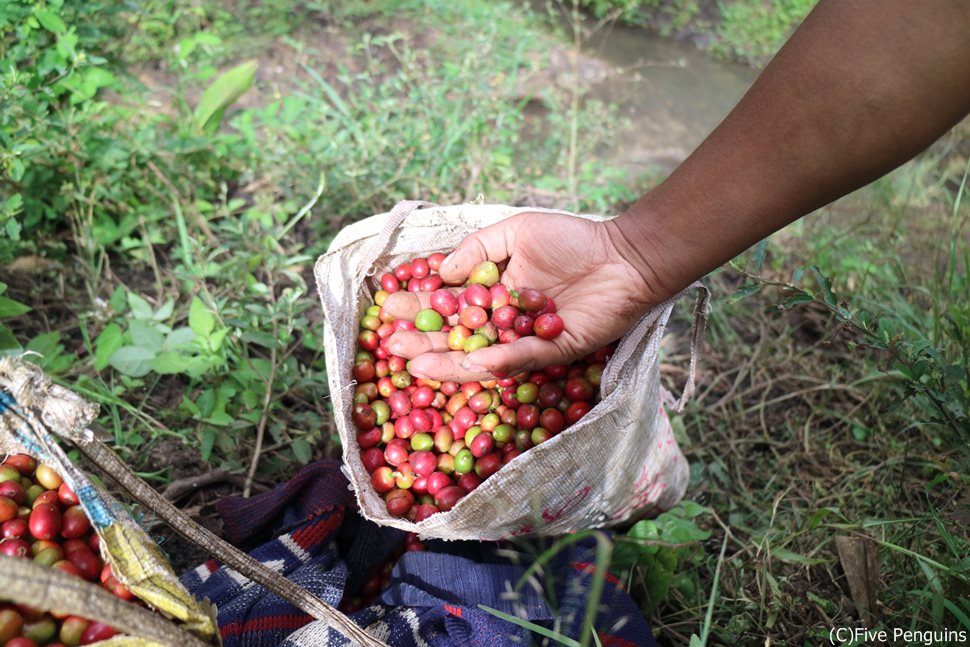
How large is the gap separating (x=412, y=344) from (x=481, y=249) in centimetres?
42

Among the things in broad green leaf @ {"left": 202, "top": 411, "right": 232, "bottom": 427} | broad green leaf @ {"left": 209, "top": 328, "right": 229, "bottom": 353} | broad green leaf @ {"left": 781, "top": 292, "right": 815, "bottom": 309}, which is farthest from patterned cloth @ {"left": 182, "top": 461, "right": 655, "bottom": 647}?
broad green leaf @ {"left": 781, "top": 292, "right": 815, "bottom": 309}

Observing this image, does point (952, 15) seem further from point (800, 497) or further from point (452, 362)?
point (800, 497)

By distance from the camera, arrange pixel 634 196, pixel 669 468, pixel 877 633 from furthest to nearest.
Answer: pixel 634 196
pixel 669 468
pixel 877 633

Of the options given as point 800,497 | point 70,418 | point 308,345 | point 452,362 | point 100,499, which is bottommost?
point 800,497

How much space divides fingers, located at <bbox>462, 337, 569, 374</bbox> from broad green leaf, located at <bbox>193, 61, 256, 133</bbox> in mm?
2310

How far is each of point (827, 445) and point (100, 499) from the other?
8.66 feet

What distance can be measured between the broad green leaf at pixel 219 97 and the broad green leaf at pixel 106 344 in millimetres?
1359

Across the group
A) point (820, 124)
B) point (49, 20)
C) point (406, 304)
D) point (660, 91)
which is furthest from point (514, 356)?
point (660, 91)

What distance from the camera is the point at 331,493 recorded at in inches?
87.1

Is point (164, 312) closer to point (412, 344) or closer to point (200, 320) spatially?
point (200, 320)

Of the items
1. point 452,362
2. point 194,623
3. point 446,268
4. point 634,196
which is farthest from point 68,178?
point 634,196

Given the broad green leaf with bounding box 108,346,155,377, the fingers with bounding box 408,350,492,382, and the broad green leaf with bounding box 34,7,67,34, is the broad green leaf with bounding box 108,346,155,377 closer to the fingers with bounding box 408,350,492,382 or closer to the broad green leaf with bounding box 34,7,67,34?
the fingers with bounding box 408,350,492,382

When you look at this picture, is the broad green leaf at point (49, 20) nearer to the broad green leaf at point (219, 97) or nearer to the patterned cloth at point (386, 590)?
the broad green leaf at point (219, 97)

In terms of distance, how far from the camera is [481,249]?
2.49m
